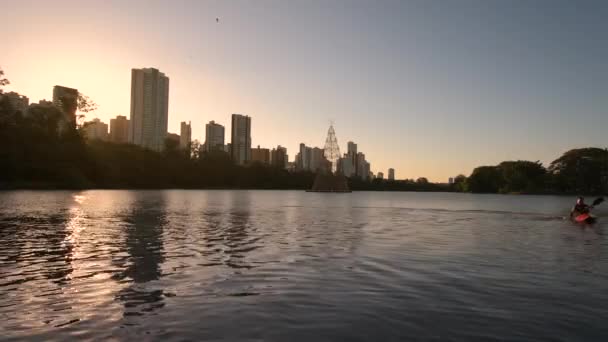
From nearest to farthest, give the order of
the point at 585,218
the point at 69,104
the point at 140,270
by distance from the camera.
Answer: the point at 140,270, the point at 585,218, the point at 69,104

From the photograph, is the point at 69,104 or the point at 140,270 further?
the point at 69,104

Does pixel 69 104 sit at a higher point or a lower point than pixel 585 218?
higher

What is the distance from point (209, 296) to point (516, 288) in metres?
10.2

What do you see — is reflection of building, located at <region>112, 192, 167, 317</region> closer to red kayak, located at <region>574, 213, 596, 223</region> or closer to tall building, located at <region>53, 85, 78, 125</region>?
red kayak, located at <region>574, 213, 596, 223</region>

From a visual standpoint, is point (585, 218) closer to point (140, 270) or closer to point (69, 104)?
point (140, 270)

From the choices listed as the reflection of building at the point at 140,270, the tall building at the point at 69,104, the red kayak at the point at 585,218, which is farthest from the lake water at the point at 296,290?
the tall building at the point at 69,104

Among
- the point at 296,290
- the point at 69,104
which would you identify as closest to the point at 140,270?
the point at 296,290

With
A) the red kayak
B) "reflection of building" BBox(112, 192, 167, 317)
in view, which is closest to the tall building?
"reflection of building" BBox(112, 192, 167, 317)

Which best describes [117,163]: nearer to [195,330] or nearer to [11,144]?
[11,144]

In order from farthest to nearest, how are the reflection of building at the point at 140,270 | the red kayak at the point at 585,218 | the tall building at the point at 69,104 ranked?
the tall building at the point at 69,104
the red kayak at the point at 585,218
the reflection of building at the point at 140,270

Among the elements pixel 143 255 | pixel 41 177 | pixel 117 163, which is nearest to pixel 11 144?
pixel 41 177

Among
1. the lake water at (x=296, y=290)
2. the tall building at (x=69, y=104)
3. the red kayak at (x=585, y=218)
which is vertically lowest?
the lake water at (x=296, y=290)

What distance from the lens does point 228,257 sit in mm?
21641

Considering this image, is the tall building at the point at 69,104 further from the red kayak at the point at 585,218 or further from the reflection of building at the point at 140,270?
the red kayak at the point at 585,218
